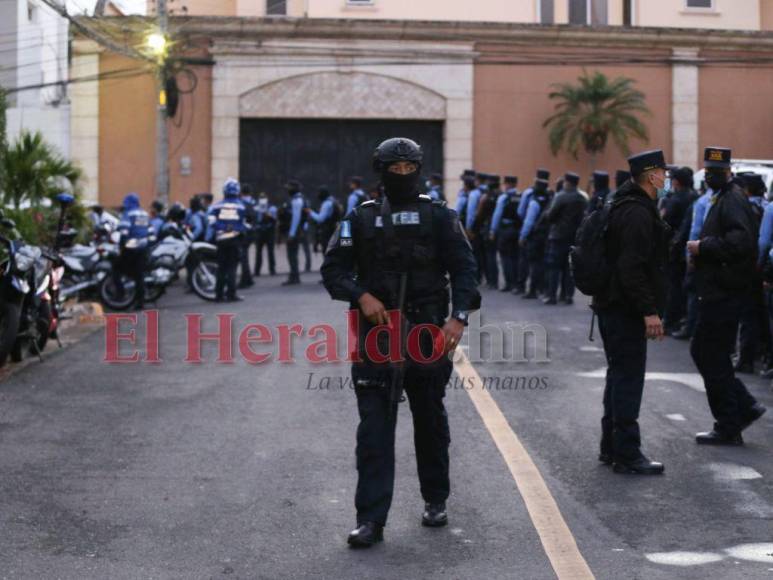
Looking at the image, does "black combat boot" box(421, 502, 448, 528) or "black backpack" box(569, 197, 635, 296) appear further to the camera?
"black backpack" box(569, 197, 635, 296)

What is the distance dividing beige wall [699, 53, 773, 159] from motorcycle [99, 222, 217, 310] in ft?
66.7

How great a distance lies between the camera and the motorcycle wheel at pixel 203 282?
2075 centimetres

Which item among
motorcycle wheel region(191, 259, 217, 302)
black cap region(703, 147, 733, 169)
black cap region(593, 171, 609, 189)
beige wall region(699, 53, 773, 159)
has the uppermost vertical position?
beige wall region(699, 53, 773, 159)

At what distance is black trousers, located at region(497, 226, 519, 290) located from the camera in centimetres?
2153

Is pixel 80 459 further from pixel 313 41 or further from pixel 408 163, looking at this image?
pixel 313 41

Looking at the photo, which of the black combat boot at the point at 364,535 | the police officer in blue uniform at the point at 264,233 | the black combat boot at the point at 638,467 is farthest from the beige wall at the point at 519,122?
the black combat boot at the point at 364,535

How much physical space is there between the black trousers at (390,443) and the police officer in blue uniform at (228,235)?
541 inches

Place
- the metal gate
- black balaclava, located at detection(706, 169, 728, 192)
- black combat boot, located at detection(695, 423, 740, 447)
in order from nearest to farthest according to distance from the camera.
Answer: black combat boot, located at detection(695, 423, 740, 447)
black balaclava, located at detection(706, 169, 728, 192)
the metal gate

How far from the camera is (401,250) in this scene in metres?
6.54

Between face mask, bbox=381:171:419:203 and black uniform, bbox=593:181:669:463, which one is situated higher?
face mask, bbox=381:171:419:203

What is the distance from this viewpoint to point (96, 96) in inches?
1404

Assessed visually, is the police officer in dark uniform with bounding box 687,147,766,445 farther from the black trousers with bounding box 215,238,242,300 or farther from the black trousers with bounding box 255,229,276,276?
the black trousers with bounding box 255,229,276,276

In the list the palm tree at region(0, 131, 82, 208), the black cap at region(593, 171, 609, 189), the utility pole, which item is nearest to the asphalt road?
the black cap at region(593, 171, 609, 189)

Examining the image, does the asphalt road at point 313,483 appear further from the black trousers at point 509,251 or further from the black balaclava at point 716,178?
the black trousers at point 509,251
